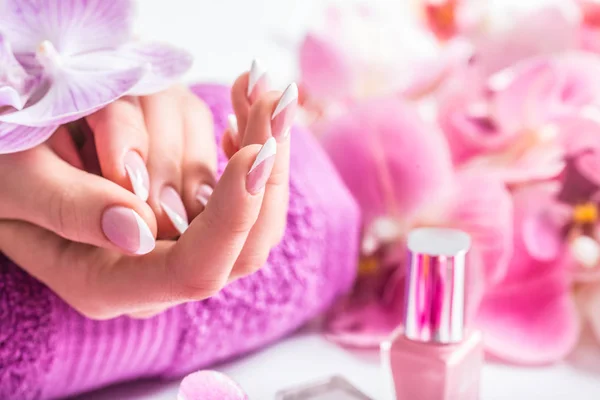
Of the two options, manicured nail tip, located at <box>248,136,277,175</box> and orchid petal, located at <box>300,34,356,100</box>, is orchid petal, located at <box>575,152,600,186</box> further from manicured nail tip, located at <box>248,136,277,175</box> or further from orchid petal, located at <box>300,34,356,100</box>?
manicured nail tip, located at <box>248,136,277,175</box>

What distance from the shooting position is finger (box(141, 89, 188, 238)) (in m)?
0.35

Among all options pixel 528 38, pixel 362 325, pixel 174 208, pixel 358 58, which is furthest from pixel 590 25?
pixel 174 208

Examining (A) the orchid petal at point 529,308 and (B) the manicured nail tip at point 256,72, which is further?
(A) the orchid petal at point 529,308

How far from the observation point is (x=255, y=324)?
1.53 ft

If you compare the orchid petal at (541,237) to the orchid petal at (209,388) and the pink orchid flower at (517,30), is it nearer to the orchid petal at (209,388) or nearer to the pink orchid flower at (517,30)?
the pink orchid flower at (517,30)

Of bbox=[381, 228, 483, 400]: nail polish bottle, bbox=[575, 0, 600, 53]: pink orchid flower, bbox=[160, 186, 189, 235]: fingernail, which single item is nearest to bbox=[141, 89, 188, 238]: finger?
bbox=[160, 186, 189, 235]: fingernail

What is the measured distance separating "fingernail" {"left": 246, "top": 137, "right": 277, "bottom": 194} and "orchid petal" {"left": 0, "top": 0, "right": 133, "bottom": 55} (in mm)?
125

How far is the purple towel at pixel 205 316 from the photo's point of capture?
0.39 meters

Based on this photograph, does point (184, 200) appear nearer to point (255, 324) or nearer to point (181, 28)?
point (255, 324)

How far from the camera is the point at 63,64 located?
13.7 inches

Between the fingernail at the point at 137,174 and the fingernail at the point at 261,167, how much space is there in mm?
71

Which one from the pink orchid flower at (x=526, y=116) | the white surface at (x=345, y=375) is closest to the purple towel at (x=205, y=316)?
the white surface at (x=345, y=375)

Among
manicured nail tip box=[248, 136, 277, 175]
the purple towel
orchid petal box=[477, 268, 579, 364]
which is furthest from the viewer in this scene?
orchid petal box=[477, 268, 579, 364]

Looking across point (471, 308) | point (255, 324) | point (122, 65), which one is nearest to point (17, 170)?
point (122, 65)
